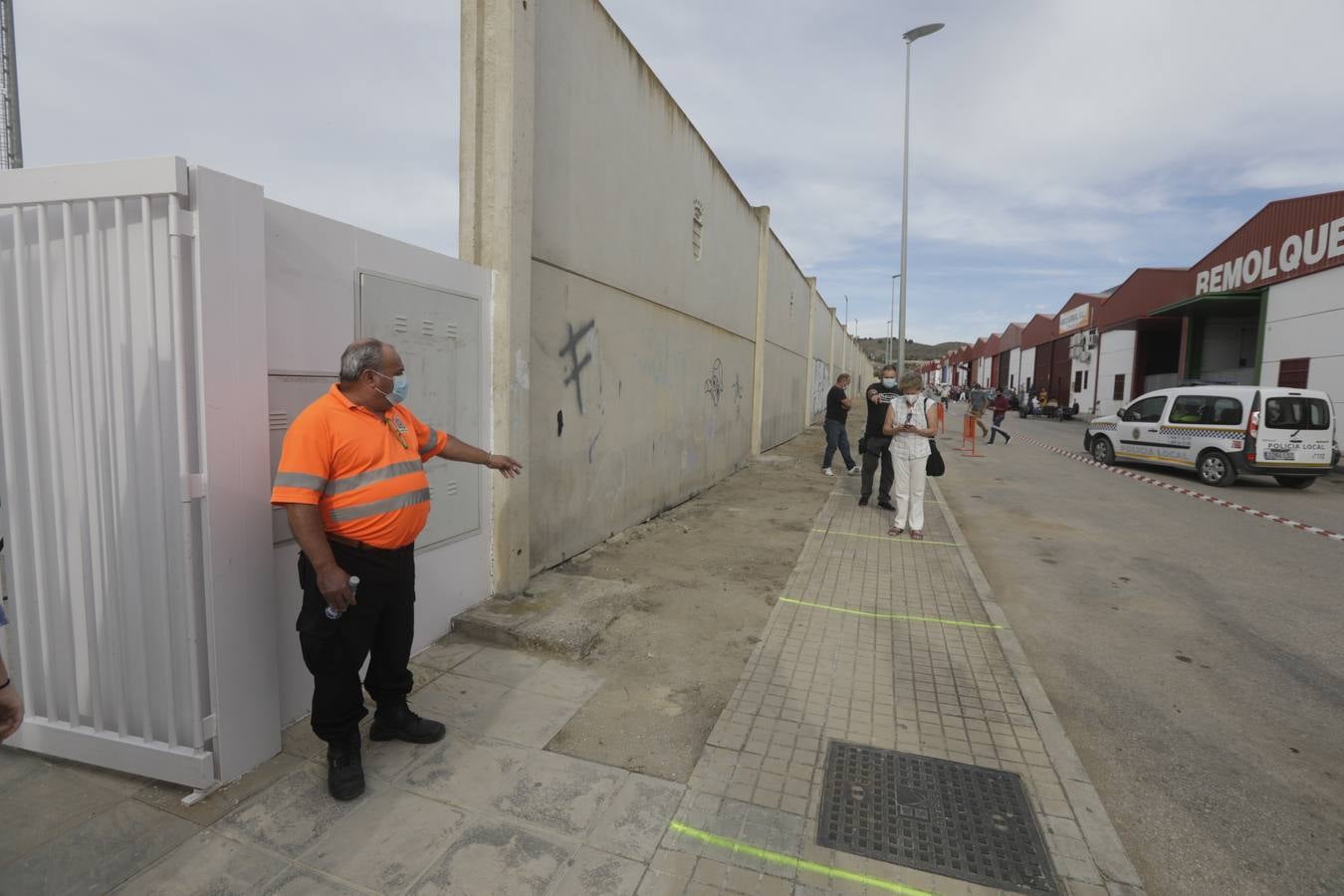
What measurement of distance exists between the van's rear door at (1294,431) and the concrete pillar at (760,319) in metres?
8.29

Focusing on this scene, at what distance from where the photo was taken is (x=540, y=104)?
16.1 ft

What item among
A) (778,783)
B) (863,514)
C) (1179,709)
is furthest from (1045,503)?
(778,783)

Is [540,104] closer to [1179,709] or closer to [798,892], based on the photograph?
[798,892]

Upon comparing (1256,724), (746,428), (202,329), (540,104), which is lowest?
(1256,724)

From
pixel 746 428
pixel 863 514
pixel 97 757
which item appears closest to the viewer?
pixel 97 757

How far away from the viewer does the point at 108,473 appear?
8.55ft

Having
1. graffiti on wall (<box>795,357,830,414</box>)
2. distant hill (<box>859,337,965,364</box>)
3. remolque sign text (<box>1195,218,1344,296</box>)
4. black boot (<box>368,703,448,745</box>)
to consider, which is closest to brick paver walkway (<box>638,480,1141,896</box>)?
black boot (<box>368,703,448,745</box>)

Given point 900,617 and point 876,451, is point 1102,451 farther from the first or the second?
point 900,617

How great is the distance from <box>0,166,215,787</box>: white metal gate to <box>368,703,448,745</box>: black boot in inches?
24.1

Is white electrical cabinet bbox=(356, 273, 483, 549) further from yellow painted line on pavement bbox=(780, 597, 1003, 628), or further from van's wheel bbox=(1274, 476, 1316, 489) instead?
van's wheel bbox=(1274, 476, 1316, 489)

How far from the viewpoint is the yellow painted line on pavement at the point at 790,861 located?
2.28 metres

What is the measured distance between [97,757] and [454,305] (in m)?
2.68

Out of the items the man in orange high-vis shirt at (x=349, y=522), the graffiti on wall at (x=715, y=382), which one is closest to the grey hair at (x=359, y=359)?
the man in orange high-vis shirt at (x=349, y=522)

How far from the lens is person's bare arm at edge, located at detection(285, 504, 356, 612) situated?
7.68 ft
